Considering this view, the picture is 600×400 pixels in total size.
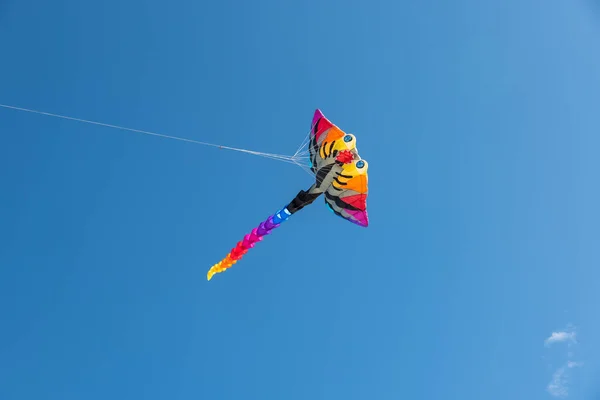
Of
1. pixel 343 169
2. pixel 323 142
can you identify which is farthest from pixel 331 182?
pixel 323 142

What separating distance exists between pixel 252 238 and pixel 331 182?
3177mm

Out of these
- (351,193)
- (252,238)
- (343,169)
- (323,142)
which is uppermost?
(323,142)

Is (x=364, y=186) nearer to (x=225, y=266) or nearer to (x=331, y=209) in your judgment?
(x=331, y=209)

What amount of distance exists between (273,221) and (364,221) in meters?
2.89

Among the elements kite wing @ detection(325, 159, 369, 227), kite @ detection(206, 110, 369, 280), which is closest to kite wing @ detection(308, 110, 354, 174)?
kite @ detection(206, 110, 369, 280)

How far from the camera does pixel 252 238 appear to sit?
14.3 m

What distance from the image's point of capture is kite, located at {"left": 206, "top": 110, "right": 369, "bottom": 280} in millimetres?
13062

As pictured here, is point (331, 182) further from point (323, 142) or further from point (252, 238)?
point (252, 238)

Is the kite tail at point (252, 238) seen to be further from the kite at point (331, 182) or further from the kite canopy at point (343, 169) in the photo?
the kite canopy at point (343, 169)

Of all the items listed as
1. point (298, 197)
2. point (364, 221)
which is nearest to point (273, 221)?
point (298, 197)

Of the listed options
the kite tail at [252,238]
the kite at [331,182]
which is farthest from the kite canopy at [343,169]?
the kite tail at [252,238]

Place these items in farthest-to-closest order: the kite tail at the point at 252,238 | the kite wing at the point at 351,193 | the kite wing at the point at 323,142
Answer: the kite tail at the point at 252,238 < the kite wing at the point at 323,142 < the kite wing at the point at 351,193

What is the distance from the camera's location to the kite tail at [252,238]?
1390cm

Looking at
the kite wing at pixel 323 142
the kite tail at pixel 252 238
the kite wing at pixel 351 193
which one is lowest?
the kite tail at pixel 252 238
